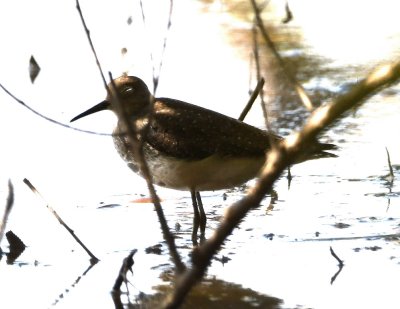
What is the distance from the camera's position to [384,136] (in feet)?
26.6

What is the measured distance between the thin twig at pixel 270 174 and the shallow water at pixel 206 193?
2176 mm

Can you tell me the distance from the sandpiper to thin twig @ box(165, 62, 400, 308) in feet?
10.4

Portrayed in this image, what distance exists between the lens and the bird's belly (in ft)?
20.7

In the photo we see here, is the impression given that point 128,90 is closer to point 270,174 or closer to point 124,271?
point 124,271

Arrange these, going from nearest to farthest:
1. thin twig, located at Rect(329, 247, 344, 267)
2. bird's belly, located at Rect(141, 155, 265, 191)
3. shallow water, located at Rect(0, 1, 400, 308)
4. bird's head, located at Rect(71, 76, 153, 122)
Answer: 1. thin twig, located at Rect(329, 247, 344, 267)
2. shallow water, located at Rect(0, 1, 400, 308)
3. bird's belly, located at Rect(141, 155, 265, 191)
4. bird's head, located at Rect(71, 76, 153, 122)

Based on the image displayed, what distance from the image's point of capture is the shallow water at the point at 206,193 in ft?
17.8

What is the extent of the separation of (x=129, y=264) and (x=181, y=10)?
739cm

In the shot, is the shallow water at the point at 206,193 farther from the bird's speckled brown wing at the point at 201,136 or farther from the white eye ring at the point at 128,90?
the white eye ring at the point at 128,90

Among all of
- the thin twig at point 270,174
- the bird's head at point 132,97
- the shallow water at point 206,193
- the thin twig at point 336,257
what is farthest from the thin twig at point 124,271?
the bird's head at point 132,97

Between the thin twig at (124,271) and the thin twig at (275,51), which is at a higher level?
the thin twig at (275,51)

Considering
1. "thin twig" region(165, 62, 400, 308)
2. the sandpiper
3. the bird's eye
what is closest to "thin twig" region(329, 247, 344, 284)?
the sandpiper

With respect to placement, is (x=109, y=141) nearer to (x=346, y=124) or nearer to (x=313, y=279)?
(x=346, y=124)

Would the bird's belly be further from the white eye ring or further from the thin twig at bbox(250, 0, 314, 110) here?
the thin twig at bbox(250, 0, 314, 110)

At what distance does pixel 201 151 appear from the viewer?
6.41m
